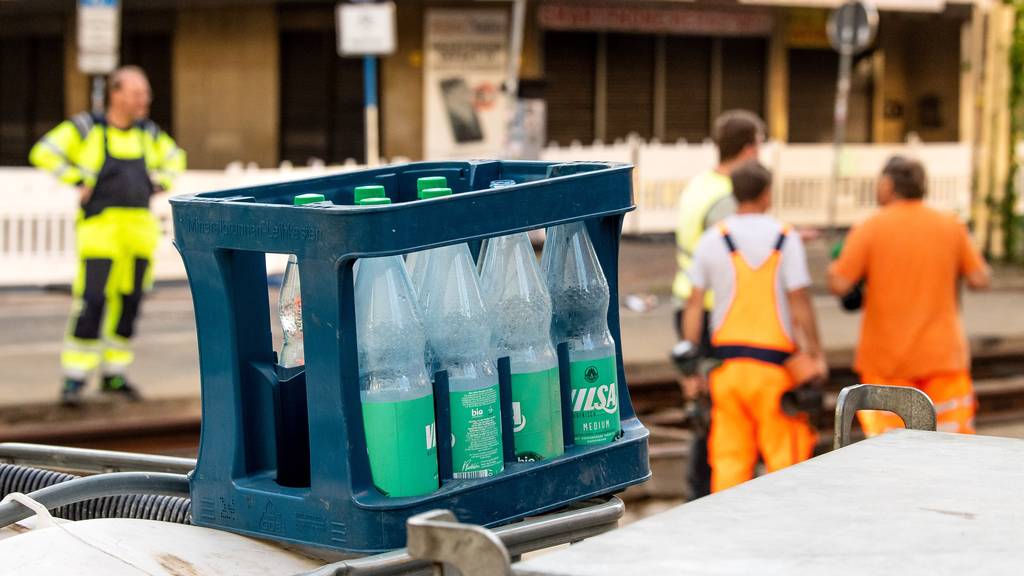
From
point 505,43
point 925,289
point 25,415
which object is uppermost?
point 505,43

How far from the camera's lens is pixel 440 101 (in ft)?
71.4

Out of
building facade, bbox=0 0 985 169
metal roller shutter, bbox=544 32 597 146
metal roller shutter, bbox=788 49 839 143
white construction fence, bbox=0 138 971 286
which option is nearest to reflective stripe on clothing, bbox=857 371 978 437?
white construction fence, bbox=0 138 971 286

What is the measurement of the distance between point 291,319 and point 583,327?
475 mm

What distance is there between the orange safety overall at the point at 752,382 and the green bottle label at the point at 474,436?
12.0ft

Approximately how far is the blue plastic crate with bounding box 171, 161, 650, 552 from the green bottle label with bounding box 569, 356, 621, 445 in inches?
0.8

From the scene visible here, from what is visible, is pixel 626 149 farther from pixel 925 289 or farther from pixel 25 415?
pixel 925 289

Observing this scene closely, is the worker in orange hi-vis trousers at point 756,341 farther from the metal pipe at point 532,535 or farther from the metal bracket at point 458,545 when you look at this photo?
the metal bracket at point 458,545

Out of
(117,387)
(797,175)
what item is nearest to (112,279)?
(117,387)

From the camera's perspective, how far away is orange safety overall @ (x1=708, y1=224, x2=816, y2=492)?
5.86m

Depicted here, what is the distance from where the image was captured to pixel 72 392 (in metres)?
9.60

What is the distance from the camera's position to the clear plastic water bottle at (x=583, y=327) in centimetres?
252

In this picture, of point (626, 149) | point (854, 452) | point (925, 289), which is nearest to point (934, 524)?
point (854, 452)

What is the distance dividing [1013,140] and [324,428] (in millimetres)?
20057

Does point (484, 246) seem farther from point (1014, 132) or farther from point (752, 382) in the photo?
point (1014, 132)
